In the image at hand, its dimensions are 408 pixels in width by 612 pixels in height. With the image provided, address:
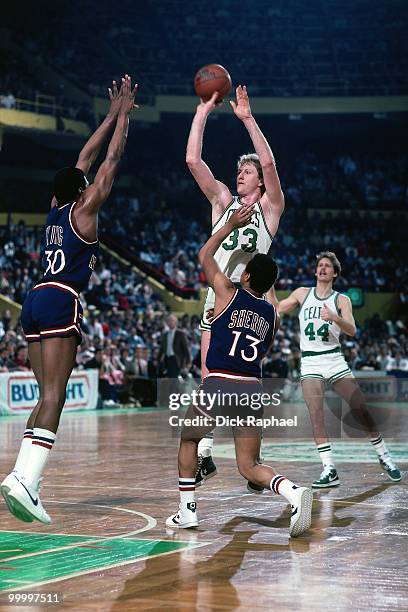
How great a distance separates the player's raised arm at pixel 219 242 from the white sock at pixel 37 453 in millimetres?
1578

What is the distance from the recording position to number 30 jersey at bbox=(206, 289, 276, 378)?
24.0ft

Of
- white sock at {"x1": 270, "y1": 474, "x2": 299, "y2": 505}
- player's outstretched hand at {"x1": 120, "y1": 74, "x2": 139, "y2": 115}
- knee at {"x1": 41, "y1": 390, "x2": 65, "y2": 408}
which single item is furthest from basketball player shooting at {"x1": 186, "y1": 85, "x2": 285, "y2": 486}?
knee at {"x1": 41, "y1": 390, "x2": 65, "y2": 408}

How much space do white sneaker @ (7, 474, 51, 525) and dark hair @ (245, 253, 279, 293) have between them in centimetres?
210

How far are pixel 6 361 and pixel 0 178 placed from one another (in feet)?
52.4

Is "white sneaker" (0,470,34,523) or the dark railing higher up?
the dark railing

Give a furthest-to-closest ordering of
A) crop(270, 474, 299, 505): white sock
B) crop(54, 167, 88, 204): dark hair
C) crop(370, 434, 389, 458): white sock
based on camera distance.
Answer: crop(370, 434, 389, 458): white sock → crop(54, 167, 88, 204): dark hair → crop(270, 474, 299, 505): white sock

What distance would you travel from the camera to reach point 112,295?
98.0 ft

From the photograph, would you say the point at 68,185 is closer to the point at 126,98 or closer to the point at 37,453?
the point at 126,98

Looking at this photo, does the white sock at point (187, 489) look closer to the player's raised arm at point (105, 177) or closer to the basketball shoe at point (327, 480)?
the player's raised arm at point (105, 177)

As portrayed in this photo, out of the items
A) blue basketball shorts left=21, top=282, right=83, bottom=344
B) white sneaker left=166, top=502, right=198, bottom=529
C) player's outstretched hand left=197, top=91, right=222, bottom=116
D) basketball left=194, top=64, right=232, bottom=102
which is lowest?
white sneaker left=166, top=502, right=198, bottom=529

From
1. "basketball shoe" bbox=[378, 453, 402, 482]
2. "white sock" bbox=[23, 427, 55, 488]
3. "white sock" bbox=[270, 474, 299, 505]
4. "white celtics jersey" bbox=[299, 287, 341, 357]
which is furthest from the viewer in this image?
"white celtics jersey" bbox=[299, 287, 341, 357]

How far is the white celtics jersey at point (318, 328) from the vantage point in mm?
10898

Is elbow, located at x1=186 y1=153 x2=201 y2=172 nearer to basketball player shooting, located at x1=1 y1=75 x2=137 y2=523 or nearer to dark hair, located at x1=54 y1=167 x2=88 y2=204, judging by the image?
basketball player shooting, located at x1=1 y1=75 x2=137 y2=523

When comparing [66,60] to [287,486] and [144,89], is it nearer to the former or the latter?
[144,89]
